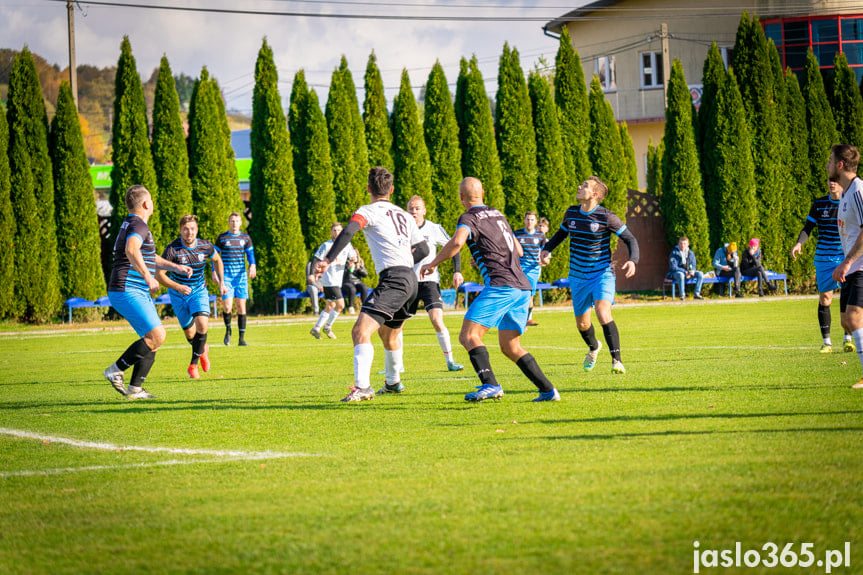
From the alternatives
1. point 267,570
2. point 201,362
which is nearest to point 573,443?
point 267,570

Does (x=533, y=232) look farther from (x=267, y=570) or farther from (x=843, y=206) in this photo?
(x=267, y=570)

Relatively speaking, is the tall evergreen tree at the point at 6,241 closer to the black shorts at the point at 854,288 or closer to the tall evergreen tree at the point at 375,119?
the tall evergreen tree at the point at 375,119

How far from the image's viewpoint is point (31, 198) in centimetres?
2488

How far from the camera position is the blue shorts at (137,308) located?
9453mm

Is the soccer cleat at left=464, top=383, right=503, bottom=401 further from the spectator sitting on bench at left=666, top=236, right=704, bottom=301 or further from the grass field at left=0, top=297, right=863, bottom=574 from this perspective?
the spectator sitting on bench at left=666, top=236, right=704, bottom=301

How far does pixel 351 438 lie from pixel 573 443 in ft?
5.35

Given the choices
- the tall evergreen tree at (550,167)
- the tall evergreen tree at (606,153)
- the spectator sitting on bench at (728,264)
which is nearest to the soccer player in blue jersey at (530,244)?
the tall evergreen tree at (550,167)

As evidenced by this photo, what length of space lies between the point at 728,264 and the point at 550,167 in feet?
21.3

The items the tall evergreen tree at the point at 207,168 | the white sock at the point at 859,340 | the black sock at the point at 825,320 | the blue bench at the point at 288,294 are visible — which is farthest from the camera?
the tall evergreen tree at the point at 207,168

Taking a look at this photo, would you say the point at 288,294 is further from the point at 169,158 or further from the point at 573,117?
the point at 573,117

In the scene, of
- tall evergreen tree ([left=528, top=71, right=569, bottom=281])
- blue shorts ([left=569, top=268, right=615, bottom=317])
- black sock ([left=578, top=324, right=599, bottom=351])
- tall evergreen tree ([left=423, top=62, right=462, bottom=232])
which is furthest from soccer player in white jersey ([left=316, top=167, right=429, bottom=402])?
tall evergreen tree ([left=528, top=71, right=569, bottom=281])

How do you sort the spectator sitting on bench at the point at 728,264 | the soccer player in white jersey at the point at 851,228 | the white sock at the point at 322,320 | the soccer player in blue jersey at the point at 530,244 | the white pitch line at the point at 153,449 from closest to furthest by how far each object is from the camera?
1. the white pitch line at the point at 153,449
2. the soccer player in white jersey at the point at 851,228
3. the white sock at the point at 322,320
4. the soccer player in blue jersey at the point at 530,244
5. the spectator sitting on bench at the point at 728,264

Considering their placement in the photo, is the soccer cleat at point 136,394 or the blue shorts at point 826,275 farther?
the blue shorts at point 826,275

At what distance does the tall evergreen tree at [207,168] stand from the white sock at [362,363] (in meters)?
18.9
